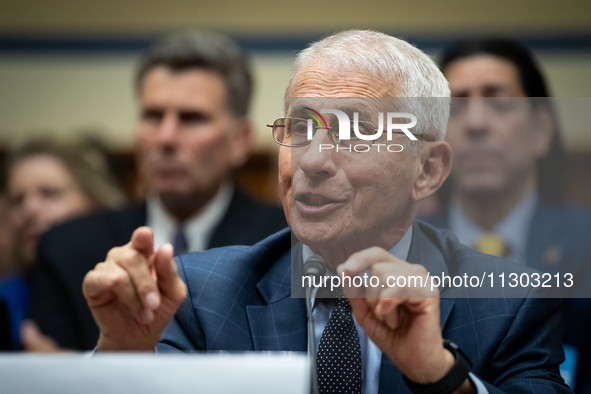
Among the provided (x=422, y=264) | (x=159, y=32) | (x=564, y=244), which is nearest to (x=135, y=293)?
(x=422, y=264)

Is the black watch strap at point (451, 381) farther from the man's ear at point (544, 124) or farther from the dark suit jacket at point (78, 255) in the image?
the dark suit jacket at point (78, 255)

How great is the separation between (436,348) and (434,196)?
0.25 meters

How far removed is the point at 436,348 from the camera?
815 millimetres

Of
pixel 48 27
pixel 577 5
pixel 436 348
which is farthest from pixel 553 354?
pixel 48 27

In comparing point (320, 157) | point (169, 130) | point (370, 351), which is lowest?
point (370, 351)

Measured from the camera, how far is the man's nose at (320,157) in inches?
34.3

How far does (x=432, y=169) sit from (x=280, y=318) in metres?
0.36

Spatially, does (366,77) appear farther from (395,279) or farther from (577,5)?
(577,5)

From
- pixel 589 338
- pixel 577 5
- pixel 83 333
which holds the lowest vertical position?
pixel 83 333

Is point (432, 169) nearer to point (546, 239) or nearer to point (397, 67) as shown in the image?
point (397, 67)

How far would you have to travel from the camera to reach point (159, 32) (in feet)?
12.1

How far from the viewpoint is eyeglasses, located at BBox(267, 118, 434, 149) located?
876 mm

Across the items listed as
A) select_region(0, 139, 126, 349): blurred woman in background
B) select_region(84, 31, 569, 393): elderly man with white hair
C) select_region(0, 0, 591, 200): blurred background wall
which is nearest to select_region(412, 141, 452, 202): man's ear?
select_region(84, 31, 569, 393): elderly man with white hair

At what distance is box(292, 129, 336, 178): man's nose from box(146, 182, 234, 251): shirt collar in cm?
68
